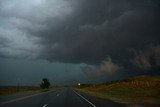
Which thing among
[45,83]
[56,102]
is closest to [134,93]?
[56,102]

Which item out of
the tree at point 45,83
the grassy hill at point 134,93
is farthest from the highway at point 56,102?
the tree at point 45,83

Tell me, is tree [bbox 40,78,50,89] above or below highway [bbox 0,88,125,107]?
above

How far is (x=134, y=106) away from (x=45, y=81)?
13017cm

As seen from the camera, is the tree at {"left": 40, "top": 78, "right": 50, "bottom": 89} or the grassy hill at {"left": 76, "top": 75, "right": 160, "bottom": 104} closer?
the grassy hill at {"left": 76, "top": 75, "right": 160, "bottom": 104}

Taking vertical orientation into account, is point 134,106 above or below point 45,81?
below

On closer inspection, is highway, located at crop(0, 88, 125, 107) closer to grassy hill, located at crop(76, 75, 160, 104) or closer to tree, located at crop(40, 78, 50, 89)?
grassy hill, located at crop(76, 75, 160, 104)

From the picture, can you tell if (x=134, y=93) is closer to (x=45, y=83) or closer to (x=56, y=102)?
(x=56, y=102)

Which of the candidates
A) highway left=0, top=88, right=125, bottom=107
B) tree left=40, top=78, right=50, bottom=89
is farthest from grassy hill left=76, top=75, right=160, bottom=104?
tree left=40, top=78, right=50, bottom=89

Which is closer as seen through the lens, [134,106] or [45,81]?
[134,106]

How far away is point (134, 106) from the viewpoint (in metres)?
24.4

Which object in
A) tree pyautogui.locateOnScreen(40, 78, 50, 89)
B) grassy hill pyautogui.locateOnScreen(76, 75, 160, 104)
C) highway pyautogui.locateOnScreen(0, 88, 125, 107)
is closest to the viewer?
highway pyautogui.locateOnScreen(0, 88, 125, 107)

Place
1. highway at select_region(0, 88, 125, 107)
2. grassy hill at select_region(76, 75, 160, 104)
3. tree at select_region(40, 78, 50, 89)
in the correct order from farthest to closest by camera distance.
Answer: tree at select_region(40, 78, 50, 89)
grassy hill at select_region(76, 75, 160, 104)
highway at select_region(0, 88, 125, 107)

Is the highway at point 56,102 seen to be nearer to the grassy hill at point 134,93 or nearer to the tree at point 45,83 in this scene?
the grassy hill at point 134,93

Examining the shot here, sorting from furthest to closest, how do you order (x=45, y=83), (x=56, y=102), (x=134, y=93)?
(x=45, y=83), (x=134, y=93), (x=56, y=102)
